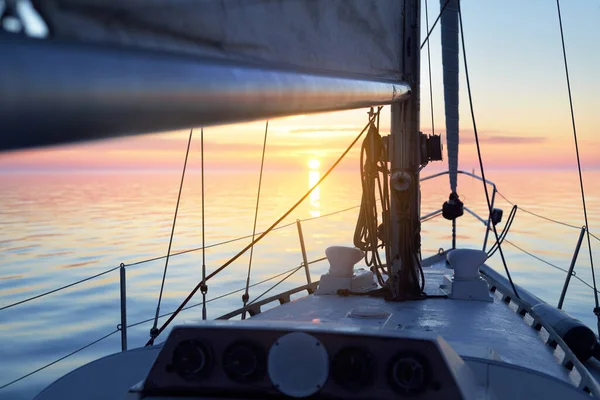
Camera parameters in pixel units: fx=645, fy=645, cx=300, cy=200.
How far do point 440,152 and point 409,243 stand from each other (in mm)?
983

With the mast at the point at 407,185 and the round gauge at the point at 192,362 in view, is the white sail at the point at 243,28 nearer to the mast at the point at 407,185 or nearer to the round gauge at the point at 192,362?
the round gauge at the point at 192,362

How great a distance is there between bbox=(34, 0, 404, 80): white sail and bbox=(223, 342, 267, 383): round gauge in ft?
3.63

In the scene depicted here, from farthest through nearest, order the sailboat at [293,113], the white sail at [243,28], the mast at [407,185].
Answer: the mast at [407,185]
the white sail at [243,28]
the sailboat at [293,113]

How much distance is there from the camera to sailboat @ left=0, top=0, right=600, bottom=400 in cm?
78

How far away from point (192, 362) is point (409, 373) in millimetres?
849

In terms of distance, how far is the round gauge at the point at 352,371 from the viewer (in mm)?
2439

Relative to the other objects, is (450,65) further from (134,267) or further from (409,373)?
(134,267)

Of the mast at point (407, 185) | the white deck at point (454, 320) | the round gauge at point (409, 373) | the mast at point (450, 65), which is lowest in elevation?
the white deck at point (454, 320)

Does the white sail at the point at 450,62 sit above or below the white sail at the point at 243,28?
above

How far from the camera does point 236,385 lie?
251 cm

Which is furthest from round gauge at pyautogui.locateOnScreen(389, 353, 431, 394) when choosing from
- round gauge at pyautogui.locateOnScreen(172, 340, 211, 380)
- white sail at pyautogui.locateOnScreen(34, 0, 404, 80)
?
white sail at pyautogui.locateOnScreen(34, 0, 404, 80)

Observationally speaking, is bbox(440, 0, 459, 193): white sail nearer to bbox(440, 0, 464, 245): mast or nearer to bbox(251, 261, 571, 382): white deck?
bbox(440, 0, 464, 245): mast

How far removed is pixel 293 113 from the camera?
1705 millimetres

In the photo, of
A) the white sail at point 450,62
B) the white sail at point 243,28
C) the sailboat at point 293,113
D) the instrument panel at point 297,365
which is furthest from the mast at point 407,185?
the instrument panel at point 297,365
